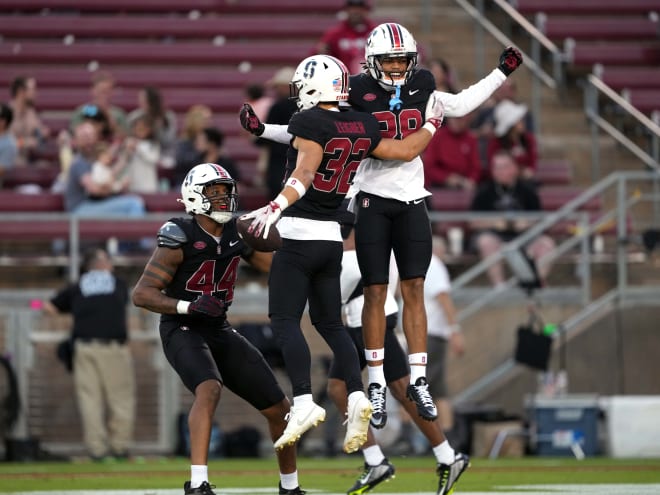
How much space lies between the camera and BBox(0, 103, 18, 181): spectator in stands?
589 inches

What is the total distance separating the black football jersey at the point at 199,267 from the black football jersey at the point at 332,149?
0.43 metres

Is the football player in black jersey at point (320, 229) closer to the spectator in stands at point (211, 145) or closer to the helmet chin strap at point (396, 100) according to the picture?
the helmet chin strap at point (396, 100)

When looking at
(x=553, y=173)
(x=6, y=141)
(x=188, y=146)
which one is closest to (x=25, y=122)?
(x=6, y=141)

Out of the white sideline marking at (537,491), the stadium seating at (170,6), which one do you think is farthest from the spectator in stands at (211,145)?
the white sideline marking at (537,491)

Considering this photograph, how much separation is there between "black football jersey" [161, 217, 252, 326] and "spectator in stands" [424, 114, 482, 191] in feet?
23.0

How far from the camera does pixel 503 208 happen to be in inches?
576

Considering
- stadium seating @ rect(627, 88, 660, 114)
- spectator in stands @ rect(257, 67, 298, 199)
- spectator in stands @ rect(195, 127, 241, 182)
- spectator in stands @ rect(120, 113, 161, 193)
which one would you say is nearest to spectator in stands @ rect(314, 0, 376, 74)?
spectator in stands @ rect(257, 67, 298, 199)

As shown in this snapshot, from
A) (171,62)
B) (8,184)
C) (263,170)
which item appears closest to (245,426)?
(263,170)

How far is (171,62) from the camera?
58.6 feet

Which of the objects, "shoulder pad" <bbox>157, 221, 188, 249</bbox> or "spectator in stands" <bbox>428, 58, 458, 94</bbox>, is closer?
"shoulder pad" <bbox>157, 221, 188, 249</bbox>

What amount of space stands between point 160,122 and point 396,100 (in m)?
7.04

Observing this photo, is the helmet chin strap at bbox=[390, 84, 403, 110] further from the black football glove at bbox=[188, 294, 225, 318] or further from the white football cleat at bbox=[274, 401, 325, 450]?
the white football cleat at bbox=[274, 401, 325, 450]

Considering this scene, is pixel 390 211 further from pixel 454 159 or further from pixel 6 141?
pixel 6 141

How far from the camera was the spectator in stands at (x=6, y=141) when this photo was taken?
49.1ft
